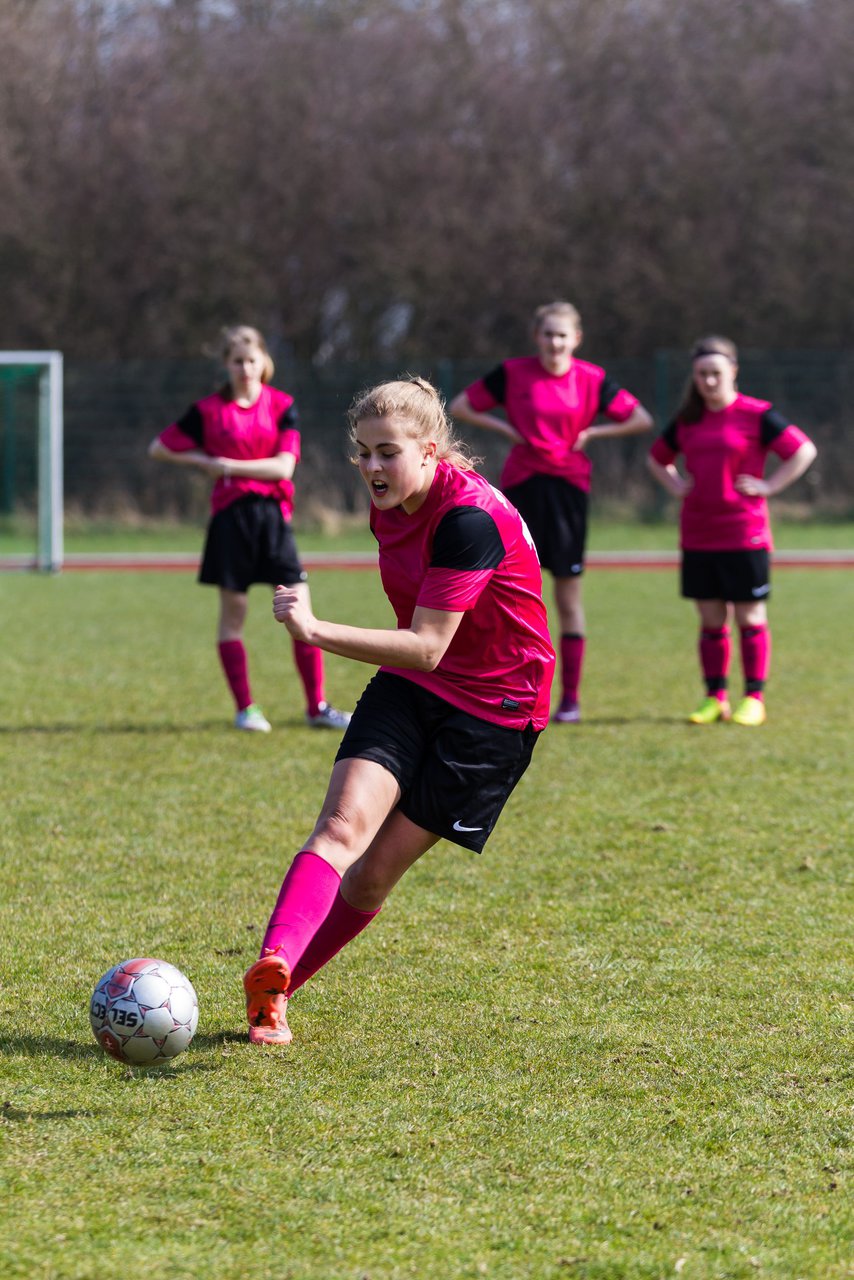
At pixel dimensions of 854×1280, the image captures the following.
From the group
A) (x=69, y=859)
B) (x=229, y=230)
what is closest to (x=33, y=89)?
(x=229, y=230)

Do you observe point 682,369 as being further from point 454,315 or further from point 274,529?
point 274,529

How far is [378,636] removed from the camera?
11.2 ft

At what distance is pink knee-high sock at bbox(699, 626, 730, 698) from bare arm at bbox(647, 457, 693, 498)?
2.41 ft

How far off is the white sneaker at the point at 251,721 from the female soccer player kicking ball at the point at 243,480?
19mm

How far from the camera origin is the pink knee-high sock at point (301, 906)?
138 inches

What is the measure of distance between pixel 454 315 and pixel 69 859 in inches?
922

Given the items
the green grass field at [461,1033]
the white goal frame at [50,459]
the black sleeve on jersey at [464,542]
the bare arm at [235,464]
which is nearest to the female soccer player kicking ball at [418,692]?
the black sleeve on jersey at [464,542]

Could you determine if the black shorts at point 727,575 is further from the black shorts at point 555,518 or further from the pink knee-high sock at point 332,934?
the pink knee-high sock at point 332,934

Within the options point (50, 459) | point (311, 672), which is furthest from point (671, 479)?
point (50, 459)

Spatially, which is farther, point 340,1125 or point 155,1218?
point 340,1125

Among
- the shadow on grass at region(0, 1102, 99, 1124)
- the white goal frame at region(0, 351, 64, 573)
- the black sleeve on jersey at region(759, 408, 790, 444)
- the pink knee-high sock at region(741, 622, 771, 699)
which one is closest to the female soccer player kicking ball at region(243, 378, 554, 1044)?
the shadow on grass at region(0, 1102, 99, 1124)

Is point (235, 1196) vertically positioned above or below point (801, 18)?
below

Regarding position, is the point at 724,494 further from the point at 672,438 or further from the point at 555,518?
the point at 555,518

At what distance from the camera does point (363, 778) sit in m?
3.59
